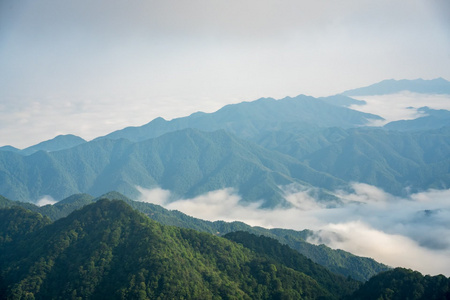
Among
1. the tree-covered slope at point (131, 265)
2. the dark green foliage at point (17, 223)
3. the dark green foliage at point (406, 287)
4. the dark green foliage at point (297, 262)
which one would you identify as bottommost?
the dark green foliage at point (297, 262)

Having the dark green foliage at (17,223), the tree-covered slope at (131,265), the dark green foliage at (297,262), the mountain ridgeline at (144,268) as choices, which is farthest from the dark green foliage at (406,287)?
the dark green foliage at (17,223)

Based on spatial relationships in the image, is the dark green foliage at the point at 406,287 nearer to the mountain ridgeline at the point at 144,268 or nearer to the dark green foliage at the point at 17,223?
the mountain ridgeline at the point at 144,268

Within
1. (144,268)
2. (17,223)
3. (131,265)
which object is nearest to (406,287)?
(144,268)

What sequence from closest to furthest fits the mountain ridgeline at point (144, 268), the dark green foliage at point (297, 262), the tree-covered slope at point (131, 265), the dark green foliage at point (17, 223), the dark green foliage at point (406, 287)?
the dark green foliage at point (406, 287) < the mountain ridgeline at point (144, 268) < the tree-covered slope at point (131, 265) < the dark green foliage at point (297, 262) < the dark green foliage at point (17, 223)

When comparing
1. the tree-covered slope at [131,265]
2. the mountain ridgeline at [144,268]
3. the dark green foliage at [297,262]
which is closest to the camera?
the mountain ridgeline at [144,268]

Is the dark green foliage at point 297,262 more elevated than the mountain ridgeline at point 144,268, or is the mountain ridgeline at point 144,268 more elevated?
the mountain ridgeline at point 144,268

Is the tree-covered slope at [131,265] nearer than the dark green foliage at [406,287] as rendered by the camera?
No

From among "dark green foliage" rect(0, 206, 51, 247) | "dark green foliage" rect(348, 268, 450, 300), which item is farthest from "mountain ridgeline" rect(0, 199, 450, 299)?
"dark green foliage" rect(0, 206, 51, 247)

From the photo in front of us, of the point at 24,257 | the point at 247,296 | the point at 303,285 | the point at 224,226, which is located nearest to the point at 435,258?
the point at 224,226

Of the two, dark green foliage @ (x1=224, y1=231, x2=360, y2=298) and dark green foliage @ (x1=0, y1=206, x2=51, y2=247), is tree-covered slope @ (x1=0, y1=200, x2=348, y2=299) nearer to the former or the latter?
dark green foliage @ (x1=0, y1=206, x2=51, y2=247)
